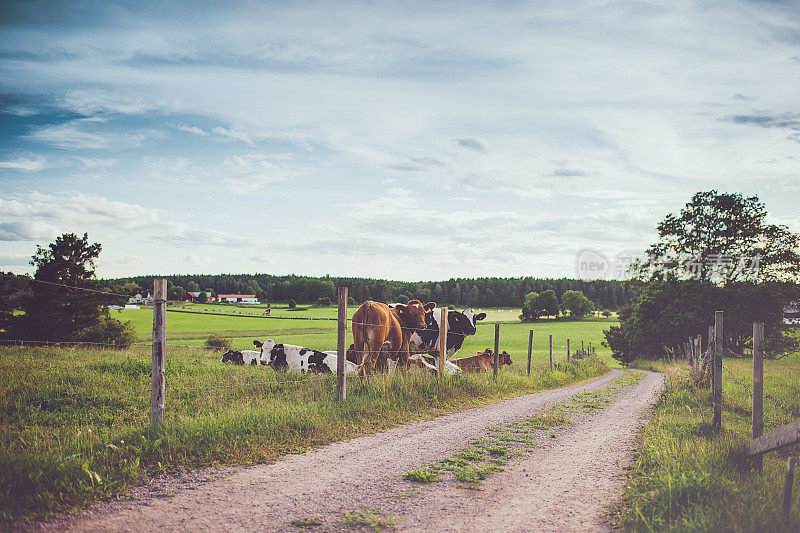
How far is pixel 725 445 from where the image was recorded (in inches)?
255

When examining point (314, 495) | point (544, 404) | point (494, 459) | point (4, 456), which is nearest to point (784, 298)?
point (544, 404)

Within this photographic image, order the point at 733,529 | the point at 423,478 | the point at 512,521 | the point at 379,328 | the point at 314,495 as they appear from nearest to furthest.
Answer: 1. the point at 733,529
2. the point at 512,521
3. the point at 314,495
4. the point at 423,478
5. the point at 379,328

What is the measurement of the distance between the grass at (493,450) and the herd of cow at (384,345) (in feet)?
11.1

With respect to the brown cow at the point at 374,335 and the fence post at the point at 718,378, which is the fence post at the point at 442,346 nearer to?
the brown cow at the point at 374,335

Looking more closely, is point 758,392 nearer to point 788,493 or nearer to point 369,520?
point 788,493

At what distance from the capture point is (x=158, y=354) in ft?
23.0

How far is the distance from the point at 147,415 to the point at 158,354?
2259 mm

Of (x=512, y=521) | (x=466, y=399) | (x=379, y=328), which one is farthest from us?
(x=379, y=328)

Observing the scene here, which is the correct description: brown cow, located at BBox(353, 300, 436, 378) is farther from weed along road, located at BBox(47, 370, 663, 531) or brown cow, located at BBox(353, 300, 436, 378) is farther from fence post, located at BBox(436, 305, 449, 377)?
weed along road, located at BBox(47, 370, 663, 531)

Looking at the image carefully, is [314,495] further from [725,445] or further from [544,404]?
[544,404]

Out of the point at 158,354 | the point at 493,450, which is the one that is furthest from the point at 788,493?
the point at 158,354

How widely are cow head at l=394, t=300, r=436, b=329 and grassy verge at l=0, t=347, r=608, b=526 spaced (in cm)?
323

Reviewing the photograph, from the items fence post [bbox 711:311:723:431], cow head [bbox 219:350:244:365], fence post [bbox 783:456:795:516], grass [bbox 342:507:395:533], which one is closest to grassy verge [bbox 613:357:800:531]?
fence post [bbox 783:456:795:516]

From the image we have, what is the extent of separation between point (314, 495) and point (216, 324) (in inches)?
2219
